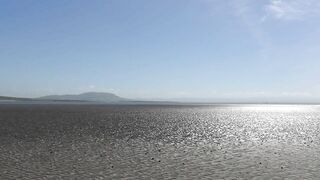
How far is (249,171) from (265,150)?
1109 centimetres

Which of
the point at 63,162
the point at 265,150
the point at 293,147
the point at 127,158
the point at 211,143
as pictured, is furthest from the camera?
the point at 211,143

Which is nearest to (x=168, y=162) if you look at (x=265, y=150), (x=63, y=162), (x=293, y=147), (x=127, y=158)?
(x=127, y=158)

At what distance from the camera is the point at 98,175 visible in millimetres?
21891

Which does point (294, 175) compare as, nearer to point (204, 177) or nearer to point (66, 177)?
point (204, 177)

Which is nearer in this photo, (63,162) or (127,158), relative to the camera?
(63,162)

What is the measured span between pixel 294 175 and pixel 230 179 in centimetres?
399

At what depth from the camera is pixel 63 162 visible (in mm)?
26219

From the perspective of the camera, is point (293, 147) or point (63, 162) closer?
point (63, 162)

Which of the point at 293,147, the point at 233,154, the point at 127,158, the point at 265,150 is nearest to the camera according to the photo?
the point at 127,158

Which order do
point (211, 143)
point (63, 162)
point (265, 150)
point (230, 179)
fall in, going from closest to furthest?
point (230, 179), point (63, 162), point (265, 150), point (211, 143)

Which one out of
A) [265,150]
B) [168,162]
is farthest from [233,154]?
[168,162]

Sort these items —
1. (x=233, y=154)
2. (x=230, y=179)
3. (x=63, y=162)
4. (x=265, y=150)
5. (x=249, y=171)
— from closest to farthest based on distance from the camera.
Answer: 1. (x=230, y=179)
2. (x=249, y=171)
3. (x=63, y=162)
4. (x=233, y=154)
5. (x=265, y=150)

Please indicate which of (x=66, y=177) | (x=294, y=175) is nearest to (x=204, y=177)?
(x=294, y=175)

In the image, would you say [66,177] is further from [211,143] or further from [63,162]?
[211,143]
